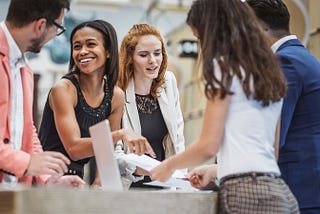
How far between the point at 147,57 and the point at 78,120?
0.64 meters

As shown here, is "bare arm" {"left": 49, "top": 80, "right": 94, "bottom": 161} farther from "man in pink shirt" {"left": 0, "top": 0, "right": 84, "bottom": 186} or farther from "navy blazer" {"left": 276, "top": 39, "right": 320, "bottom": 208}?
"navy blazer" {"left": 276, "top": 39, "right": 320, "bottom": 208}

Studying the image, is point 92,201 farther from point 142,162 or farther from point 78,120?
point 78,120

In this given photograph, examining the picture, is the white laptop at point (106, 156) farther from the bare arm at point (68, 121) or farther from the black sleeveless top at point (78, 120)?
the black sleeveless top at point (78, 120)

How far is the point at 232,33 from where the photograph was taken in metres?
1.73

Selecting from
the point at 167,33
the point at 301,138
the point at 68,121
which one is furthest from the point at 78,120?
the point at 167,33

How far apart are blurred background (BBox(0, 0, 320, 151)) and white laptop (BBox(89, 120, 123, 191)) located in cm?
213

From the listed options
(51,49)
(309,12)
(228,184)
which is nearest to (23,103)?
(228,184)

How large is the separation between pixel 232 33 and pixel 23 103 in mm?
730

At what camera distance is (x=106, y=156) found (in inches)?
69.3

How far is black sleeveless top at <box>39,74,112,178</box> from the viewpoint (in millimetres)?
2447

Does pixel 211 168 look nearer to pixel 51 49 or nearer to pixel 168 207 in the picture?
pixel 168 207

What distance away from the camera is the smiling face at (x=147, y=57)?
9.60ft

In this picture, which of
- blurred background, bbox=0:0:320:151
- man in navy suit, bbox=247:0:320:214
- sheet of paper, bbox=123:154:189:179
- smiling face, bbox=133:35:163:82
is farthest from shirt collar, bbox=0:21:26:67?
blurred background, bbox=0:0:320:151

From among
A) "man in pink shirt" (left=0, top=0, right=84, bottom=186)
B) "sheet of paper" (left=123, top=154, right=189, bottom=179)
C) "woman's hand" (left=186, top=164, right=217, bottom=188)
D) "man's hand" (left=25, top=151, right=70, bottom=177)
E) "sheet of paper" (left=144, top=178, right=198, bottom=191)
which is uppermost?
"man in pink shirt" (left=0, top=0, right=84, bottom=186)
